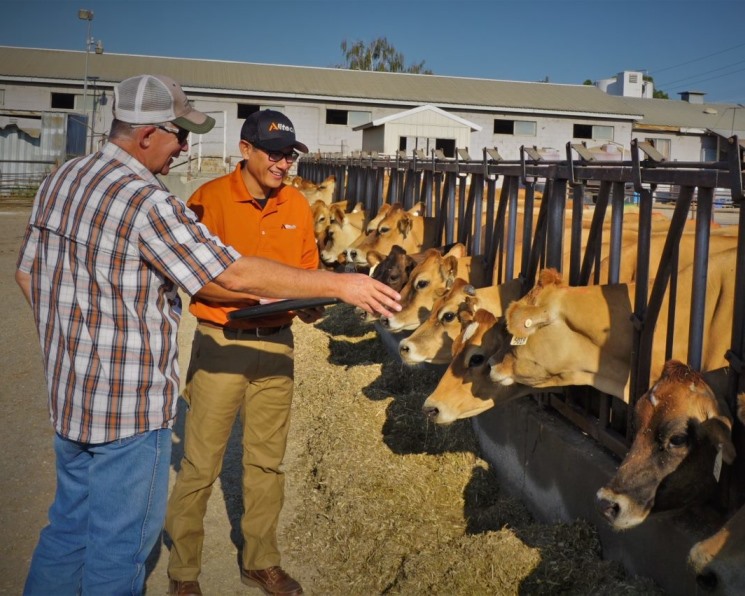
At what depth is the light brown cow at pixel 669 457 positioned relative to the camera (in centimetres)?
358

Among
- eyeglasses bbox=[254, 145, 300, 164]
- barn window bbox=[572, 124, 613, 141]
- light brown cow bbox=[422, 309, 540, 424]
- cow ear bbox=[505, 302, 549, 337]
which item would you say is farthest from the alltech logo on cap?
barn window bbox=[572, 124, 613, 141]

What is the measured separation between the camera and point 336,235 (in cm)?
1260

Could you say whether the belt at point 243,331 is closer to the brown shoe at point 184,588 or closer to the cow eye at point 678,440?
the brown shoe at point 184,588

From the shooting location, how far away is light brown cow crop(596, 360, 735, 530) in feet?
11.7

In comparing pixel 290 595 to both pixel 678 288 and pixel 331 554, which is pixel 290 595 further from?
pixel 678 288

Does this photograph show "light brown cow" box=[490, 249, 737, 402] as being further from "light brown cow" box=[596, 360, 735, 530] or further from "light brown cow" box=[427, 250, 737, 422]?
"light brown cow" box=[596, 360, 735, 530]

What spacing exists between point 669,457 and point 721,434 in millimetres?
232

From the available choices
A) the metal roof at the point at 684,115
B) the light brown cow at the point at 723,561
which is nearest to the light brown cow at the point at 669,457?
the light brown cow at the point at 723,561

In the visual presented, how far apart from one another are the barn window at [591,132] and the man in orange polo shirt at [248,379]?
3729cm

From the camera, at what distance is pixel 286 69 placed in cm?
4347

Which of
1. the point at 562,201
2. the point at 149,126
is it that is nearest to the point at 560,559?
the point at 562,201

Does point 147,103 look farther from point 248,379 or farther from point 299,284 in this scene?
point 248,379

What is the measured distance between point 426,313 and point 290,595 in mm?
3093

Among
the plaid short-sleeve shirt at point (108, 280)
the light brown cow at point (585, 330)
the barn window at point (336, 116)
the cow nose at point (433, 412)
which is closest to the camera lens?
the plaid short-sleeve shirt at point (108, 280)
